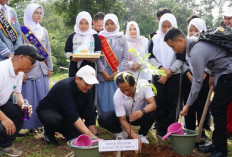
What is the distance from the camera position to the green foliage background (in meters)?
13.5

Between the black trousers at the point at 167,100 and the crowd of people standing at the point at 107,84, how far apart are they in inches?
0.6

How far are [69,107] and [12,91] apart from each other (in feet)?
2.38

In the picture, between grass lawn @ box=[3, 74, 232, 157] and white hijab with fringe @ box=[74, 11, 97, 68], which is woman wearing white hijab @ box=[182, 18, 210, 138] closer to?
grass lawn @ box=[3, 74, 232, 157]

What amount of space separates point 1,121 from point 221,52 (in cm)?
257

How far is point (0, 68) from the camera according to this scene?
3.12m

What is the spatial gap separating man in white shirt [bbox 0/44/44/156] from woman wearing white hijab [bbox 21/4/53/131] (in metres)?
0.79

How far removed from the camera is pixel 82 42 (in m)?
4.52

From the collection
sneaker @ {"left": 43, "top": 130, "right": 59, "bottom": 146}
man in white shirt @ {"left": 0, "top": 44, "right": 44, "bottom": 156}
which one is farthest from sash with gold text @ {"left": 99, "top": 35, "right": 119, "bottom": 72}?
man in white shirt @ {"left": 0, "top": 44, "right": 44, "bottom": 156}

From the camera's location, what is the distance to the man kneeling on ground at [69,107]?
11.2 ft

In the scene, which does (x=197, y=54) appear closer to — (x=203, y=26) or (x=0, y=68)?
(x=203, y=26)

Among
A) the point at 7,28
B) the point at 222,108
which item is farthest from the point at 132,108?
the point at 7,28

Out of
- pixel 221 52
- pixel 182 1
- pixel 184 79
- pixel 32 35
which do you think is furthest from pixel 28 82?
pixel 182 1

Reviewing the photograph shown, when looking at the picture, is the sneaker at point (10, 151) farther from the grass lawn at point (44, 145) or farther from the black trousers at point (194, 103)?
the black trousers at point (194, 103)

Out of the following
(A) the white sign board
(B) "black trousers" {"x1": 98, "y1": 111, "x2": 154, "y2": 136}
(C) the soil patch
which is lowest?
(C) the soil patch
